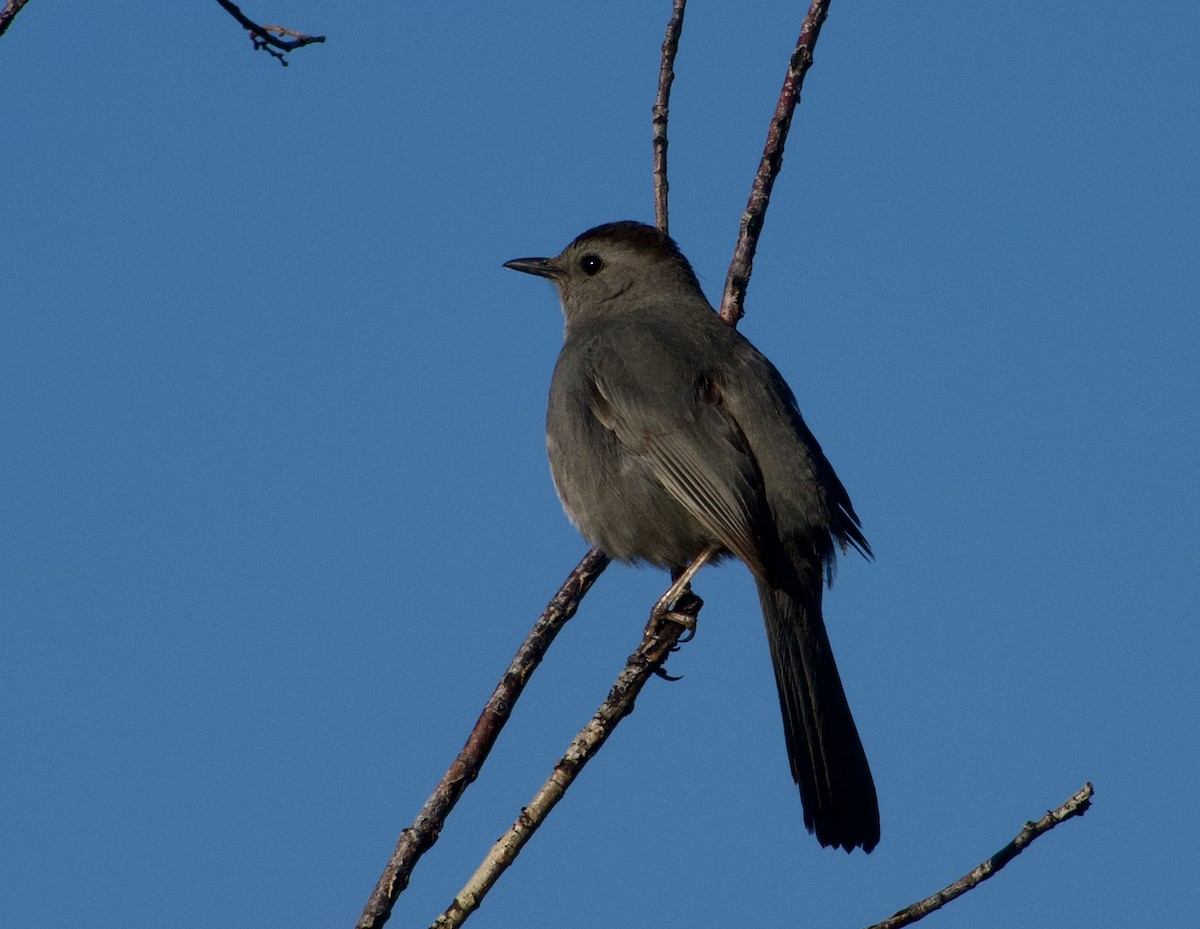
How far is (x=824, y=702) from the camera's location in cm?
590

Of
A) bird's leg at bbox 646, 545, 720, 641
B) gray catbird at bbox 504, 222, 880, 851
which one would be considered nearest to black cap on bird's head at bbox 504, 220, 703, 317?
gray catbird at bbox 504, 222, 880, 851

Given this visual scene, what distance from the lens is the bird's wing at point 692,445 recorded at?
20.2 feet

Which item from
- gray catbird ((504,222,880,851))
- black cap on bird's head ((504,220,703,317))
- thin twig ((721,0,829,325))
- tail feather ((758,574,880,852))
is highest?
black cap on bird's head ((504,220,703,317))

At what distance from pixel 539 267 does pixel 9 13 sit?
5192 millimetres

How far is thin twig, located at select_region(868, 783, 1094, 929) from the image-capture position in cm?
370

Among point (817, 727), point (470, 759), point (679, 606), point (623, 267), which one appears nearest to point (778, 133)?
point (623, 267)

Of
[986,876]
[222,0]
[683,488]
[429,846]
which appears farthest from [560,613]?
[222,0]

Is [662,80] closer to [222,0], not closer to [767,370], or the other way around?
[767,370]

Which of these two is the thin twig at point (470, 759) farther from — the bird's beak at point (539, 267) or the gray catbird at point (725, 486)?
the bird's beak at point (539, 267)

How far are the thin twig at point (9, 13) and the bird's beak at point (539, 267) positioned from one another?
5.16m

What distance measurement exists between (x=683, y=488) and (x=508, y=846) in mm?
2676

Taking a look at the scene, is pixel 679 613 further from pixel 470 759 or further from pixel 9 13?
pixel 9 13

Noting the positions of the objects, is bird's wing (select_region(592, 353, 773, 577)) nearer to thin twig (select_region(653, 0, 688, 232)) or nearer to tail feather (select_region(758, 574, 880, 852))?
tail feather (select_region(758, 574, 880, 852))

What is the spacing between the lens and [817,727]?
5.84 metres
